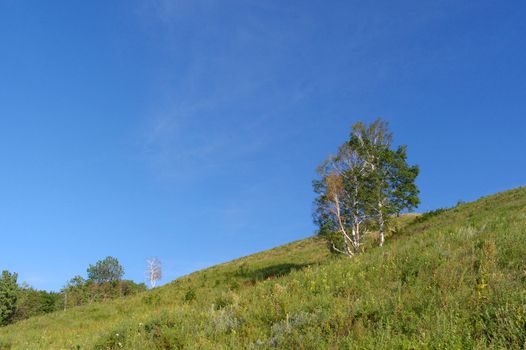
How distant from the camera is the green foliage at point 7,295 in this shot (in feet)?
308

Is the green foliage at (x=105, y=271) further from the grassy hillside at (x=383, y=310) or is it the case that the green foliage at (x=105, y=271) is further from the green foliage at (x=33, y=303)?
the grassy hillside at (x=383, y=310)

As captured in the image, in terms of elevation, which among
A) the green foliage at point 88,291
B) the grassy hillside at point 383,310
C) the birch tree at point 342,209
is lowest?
the grassy hillside at point 383,310

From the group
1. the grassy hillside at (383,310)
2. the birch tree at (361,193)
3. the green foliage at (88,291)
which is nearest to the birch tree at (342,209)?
the birch tree at (361,193)

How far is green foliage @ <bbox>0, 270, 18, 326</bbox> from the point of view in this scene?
94000 millimetres

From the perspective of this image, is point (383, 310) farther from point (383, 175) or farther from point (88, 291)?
point (88, 291)

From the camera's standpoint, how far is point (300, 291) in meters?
8.97

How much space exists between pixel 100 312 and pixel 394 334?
27.4 metres

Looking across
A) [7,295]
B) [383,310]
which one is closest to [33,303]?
[7,295]

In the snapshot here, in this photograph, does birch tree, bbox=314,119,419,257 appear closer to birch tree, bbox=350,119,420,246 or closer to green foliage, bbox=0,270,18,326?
birch tree, bbox=350,119,420,246

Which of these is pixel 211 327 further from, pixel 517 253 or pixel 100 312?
pixel 100 312

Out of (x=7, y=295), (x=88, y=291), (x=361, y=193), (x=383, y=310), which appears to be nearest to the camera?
(x=383, y=310)

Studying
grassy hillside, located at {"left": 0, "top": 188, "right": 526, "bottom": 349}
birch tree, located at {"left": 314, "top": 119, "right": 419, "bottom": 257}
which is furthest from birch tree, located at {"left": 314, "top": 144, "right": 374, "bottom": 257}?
grassy hillside, located at {"left": 0, "top": 188, "right": 526, "bottom": 349}

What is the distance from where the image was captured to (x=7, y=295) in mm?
96625

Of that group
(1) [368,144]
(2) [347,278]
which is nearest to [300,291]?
(2) [347,278]
